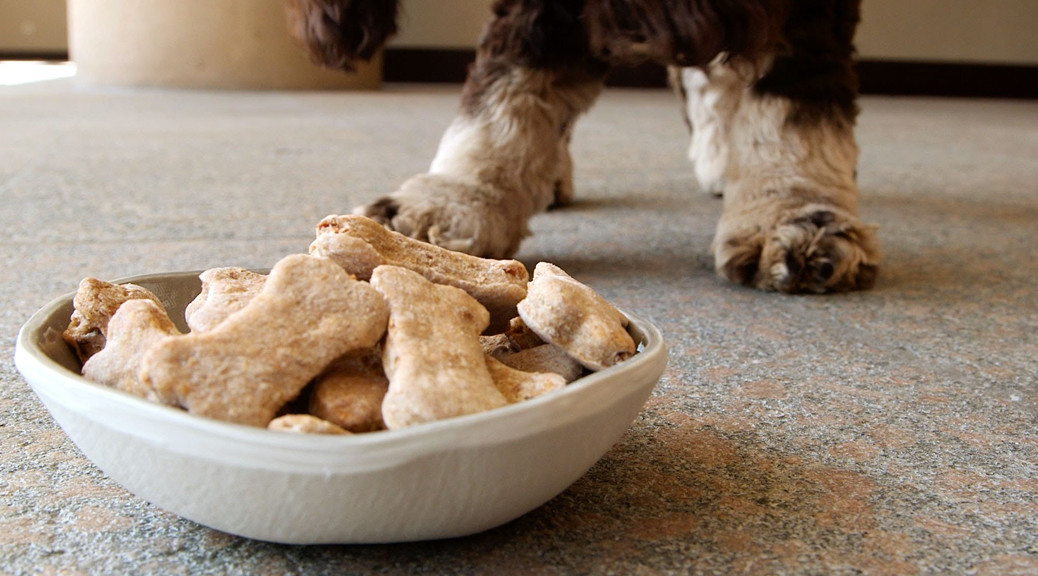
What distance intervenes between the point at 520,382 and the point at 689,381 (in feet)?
1.44

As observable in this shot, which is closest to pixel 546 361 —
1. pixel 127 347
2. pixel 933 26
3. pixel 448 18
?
pixel 127 347

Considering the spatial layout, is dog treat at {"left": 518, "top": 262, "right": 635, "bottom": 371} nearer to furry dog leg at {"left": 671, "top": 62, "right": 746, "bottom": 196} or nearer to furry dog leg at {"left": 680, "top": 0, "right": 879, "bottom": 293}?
furry dog leg at {"left": 680, "top": 0, "right": 879, "bottom": 293}

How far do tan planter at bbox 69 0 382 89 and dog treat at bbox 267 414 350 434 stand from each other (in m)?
5.75

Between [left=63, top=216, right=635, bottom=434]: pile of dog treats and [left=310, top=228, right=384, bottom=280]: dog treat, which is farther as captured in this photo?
[left=310, top=228, right=384, bottom=280]: dog treat

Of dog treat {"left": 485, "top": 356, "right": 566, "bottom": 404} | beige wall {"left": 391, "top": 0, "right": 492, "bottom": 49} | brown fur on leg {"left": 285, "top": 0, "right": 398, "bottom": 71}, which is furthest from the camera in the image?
beige wall {"left": 391, "top": 0, "right": 492, "bottom": 49}

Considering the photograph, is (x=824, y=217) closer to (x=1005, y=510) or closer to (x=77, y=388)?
(x=1005, y=510)

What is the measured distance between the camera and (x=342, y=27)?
1497 millimetres

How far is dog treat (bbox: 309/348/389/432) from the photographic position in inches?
25.1

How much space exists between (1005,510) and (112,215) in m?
1.75

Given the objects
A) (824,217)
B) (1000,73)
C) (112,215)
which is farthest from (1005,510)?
(1000,73)

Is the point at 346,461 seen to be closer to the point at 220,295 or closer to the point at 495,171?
the point at 220,295

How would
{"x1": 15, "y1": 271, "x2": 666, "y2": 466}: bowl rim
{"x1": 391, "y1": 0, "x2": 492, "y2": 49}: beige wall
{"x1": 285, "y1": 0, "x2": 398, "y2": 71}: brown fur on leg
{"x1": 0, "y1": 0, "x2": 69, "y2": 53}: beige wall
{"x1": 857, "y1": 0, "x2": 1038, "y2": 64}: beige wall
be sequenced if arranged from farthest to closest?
1. {"x1": 0, "y1": 0, "x2": 69, "y2": 53}: beige wall
2. {"x1": 391, "y1": 0, "x2": 492, "y2": 49}: beige wall
3. {"x1": 857, "y1": 0, "x2": 1038, "y2": 64}: beige wall
4. {"x1": 285, "y1": 0, "x2": 398, "y2": 71}: brown fur on leg
5. {"x1": 15, "y1": 271, "x2": 666, "y2": 466}: bowl rim

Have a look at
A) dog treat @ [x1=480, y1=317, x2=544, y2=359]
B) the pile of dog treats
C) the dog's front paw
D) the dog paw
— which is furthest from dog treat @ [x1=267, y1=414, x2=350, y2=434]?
the dog paw

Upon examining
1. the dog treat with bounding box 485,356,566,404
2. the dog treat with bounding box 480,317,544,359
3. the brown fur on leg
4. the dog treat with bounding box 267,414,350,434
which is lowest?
the dog treat with bounding box 480,317,544,359
